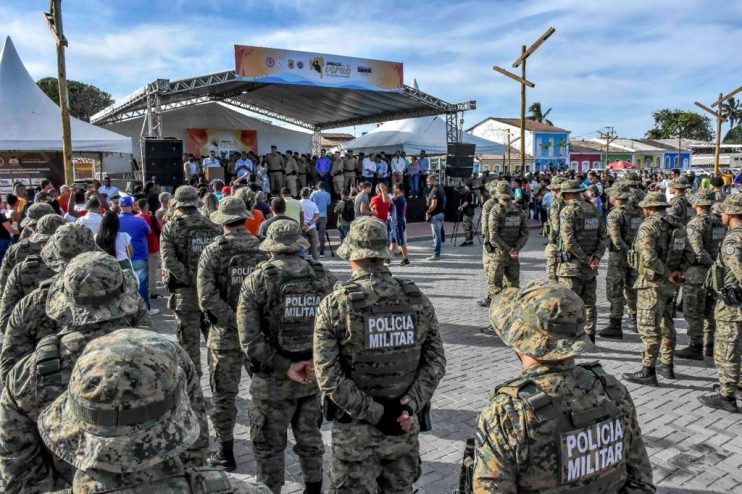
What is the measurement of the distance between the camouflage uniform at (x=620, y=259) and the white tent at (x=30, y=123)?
13813 mm

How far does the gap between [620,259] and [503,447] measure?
20.9 ft

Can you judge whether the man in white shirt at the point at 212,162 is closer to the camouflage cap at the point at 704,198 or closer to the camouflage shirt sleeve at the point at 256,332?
the camouflage cap at the point at 704,198

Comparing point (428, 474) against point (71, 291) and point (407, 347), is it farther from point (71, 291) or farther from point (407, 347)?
point (71, 291)

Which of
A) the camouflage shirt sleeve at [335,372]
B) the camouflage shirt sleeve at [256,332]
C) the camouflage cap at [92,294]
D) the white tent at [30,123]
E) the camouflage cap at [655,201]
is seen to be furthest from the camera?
the white tent at [30,123]

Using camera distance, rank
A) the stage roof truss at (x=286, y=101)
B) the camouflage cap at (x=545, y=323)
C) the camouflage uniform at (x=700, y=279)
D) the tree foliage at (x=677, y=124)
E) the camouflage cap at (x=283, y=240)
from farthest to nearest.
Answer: the tree foliage at (x=677, y=124) → the stage roof truss at (x=286, y=101) → the camouflage uniform at (x=700, y=279) → the camouflage cap at (x=283, y=240) → the camouflage cap at (x=545, y=323)

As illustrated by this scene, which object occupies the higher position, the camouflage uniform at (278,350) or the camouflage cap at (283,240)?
the camouflage cap at (283,240)

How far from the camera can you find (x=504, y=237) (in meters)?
8.08

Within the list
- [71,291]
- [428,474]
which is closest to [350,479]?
[428,474]

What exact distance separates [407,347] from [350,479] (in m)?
0.79

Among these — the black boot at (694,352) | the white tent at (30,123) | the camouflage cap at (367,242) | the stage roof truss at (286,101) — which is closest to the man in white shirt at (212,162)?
the stage roof truss at (286,101)

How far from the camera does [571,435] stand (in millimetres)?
2084

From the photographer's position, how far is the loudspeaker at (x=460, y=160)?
21750mm

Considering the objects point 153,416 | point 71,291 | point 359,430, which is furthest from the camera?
point 359,430

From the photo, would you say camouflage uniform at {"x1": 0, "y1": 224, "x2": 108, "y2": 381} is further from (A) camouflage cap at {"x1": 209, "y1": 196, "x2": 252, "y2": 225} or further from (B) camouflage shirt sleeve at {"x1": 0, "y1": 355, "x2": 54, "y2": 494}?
(A) camouflage cap at {"x1": 209, "y1": 196, "x2": 252, "y2": 225}
